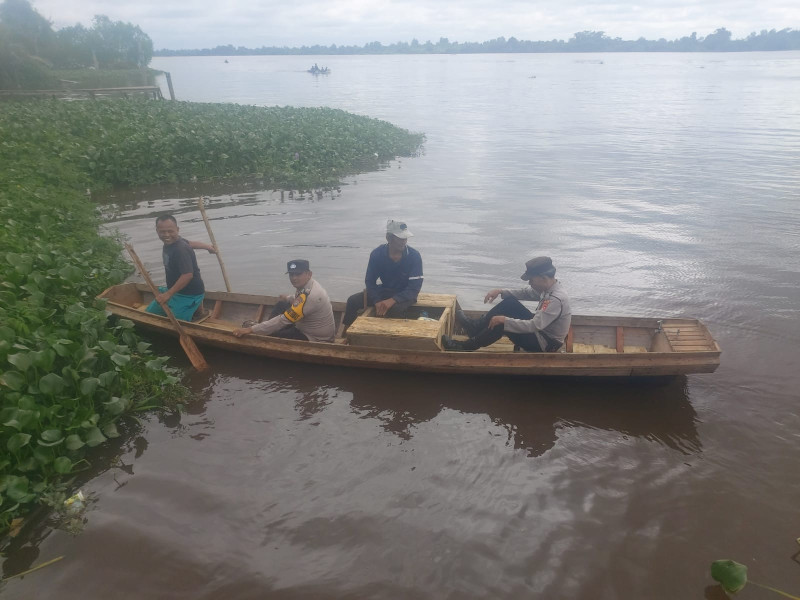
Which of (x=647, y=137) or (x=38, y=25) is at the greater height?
(x=38, y=25)

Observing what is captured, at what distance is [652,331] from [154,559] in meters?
5.65

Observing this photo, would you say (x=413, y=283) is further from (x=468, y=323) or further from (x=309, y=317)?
(x=309, y=317)

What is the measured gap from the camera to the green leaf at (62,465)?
4473 millimetres

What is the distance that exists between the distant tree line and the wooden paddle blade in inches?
1241

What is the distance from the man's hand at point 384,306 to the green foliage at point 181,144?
1051 centimetres

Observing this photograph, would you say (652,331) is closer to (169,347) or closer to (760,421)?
(760,421)

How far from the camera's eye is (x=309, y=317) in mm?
6430

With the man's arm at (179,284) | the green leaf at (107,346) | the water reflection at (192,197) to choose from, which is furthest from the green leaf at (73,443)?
the water reflection at (192,197)

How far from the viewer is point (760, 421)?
18.8 feet

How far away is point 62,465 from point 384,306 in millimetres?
3584

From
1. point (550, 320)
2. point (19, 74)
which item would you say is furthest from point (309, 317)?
point (19, 74)

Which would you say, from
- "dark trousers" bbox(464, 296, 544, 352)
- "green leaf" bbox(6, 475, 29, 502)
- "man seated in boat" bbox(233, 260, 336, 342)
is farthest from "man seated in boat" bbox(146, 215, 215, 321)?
"dark trousers" bbox(464, 296, 544, 352)

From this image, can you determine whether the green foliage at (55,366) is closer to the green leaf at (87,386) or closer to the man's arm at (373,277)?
the green leaf at (87,386)

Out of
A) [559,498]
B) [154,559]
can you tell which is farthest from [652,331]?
[154,559]
